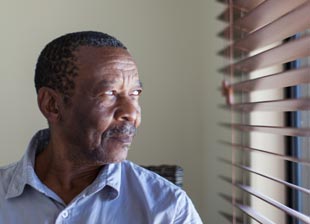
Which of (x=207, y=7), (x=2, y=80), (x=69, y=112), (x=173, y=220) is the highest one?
(x=207, y=7)

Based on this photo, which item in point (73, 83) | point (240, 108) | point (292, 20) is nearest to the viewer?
point (292, 20)

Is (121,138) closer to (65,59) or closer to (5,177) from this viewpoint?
(65,59)

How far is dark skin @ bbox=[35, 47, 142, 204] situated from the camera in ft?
2.83

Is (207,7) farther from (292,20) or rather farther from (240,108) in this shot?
(292,20)

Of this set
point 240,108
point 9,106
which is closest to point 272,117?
point 240,108

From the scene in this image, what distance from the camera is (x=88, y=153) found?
0.89 metres

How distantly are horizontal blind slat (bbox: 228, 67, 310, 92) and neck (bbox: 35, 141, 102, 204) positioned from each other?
0.40 meters

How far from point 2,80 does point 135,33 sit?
472 mm

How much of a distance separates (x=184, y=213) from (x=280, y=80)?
1.16 ft

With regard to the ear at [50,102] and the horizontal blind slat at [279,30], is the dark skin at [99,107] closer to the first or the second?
the ear at [50,102]

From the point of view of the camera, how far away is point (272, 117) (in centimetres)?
117

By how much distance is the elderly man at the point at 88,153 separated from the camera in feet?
2.84

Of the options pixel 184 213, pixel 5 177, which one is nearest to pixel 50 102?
pixel 5 177

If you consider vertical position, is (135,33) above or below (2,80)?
above
